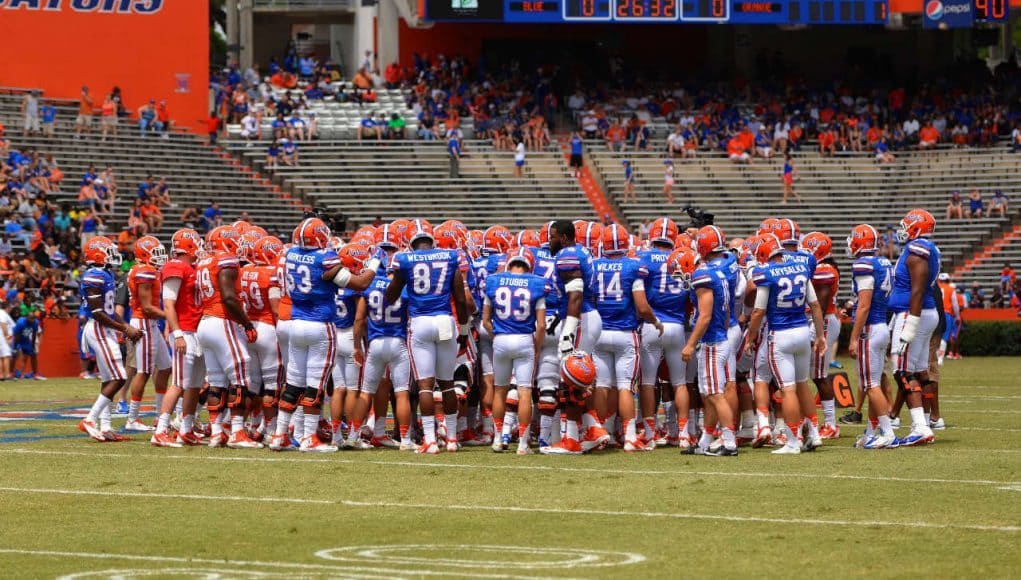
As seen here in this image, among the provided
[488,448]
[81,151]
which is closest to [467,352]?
[488,448]

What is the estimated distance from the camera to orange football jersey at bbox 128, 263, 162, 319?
15438mm

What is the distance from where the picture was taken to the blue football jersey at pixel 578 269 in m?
13.8

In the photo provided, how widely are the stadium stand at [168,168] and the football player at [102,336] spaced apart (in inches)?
732

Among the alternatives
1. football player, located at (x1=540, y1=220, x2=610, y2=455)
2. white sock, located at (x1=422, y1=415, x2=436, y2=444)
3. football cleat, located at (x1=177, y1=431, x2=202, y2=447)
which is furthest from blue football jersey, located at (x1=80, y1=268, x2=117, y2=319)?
football player, located at (x1=540, y1=220, x2=610, y2=455)

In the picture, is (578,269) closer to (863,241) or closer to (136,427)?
(863,241)

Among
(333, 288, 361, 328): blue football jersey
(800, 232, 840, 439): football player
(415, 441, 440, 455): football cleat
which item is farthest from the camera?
(800, 232, 840, 439): football player

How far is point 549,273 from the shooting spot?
1478 cm

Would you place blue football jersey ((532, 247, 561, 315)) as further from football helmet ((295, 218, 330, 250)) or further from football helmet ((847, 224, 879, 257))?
football helmet ((847, 224, 879, 257))

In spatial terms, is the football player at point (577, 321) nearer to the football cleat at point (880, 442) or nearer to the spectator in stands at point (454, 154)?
the football cleat at point (880, 442)

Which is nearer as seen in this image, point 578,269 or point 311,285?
point 578,269

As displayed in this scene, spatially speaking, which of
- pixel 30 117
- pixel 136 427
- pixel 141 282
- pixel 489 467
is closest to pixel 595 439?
pixel 489 467

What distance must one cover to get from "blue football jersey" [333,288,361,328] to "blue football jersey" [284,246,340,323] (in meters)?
0.16

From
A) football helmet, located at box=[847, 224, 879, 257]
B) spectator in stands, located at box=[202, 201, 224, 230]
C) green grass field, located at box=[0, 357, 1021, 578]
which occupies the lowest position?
green grass field, located at box=[0, 357, 1021, 578]

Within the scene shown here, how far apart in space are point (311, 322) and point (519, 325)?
1.85 metres
